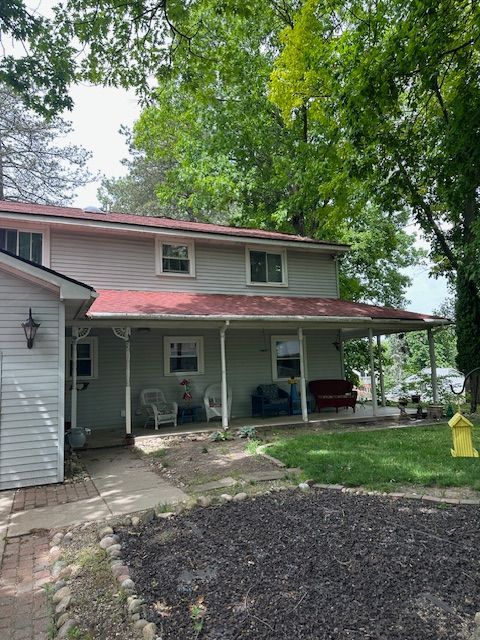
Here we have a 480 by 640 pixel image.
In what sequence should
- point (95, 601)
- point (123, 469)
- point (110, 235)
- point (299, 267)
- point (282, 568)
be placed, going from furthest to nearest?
1. point (299, 267)
2. point (110, 235)
3. point (123, 469)
4. point (282, 568)
5. point (95, 601)

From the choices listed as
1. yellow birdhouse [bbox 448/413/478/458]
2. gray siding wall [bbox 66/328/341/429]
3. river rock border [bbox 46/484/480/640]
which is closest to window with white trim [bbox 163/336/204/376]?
gray siding wall [bbox 66/328/341/429]

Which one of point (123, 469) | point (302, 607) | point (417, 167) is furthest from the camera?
point (417, 167)

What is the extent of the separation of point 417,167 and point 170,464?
897 centimetres

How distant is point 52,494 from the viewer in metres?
5.88

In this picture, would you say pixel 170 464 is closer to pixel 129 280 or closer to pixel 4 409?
pixel 4 409

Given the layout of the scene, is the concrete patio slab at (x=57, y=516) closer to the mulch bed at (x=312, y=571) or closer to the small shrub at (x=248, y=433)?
the mulch bed at (x=312, y=571)

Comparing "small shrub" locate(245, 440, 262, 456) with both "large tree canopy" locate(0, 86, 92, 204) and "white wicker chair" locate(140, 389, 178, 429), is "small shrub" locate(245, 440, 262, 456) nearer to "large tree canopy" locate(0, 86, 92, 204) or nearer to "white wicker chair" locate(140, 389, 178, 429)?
"white wicker chair" locate(140, 389, 178, 429)

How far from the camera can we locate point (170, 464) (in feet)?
23.9

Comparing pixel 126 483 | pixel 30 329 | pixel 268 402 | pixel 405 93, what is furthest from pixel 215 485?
pixel 405 93

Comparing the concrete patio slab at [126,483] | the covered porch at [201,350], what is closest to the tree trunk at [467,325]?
the covered porch at [201,350]

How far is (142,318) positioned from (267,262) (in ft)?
18.7

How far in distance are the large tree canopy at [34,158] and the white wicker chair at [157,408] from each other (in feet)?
49.7

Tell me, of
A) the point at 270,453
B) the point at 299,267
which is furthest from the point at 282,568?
the point at 299,267

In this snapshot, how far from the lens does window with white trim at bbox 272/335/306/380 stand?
13070 mm
